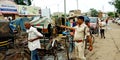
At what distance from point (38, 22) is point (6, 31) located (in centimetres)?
481

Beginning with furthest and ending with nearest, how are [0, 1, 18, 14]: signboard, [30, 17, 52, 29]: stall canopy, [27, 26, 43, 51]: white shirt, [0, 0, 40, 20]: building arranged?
[0, 0, 40, 20]: building, [0, 1, 18, 14]: signboard, [30, 17, 52, 29]: stall canopy, [27, 26, 43, 51]: white shirt

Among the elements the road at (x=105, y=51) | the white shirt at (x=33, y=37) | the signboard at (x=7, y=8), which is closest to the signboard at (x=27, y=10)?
the signboard at (x=7, y=8)

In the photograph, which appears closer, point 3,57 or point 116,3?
point 3,57

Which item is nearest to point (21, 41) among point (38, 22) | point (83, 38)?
point (83, 38)

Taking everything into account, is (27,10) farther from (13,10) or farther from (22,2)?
(22,2)

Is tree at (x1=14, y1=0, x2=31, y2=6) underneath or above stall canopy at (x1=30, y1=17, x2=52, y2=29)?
underneath

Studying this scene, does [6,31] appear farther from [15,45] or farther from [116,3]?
[116,3]

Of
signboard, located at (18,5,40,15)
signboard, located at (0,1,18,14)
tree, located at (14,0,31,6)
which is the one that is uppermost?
signboard, located at (0,1,18,14)

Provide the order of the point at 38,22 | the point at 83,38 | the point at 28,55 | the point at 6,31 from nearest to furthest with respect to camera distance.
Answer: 1. the point at 83,38
2. the point at 28,55
3. the point at 6,31
4. the point at 38,22

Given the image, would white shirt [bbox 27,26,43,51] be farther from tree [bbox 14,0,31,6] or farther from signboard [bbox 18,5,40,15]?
tree [bbox 14,0,31,6]

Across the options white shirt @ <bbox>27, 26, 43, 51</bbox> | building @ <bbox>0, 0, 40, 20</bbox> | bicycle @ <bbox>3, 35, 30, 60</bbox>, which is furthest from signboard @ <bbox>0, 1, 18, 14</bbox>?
white shirt @ <bbox>27, 26, 43, 51</bbox>

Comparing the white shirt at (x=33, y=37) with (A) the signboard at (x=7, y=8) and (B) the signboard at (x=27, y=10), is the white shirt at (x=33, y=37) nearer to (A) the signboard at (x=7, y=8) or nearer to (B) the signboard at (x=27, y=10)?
(A) the signboard at (x=7, y=8)

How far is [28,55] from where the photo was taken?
33.2 ft

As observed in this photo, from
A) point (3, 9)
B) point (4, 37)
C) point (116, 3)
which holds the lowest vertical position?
point (116, 3)
